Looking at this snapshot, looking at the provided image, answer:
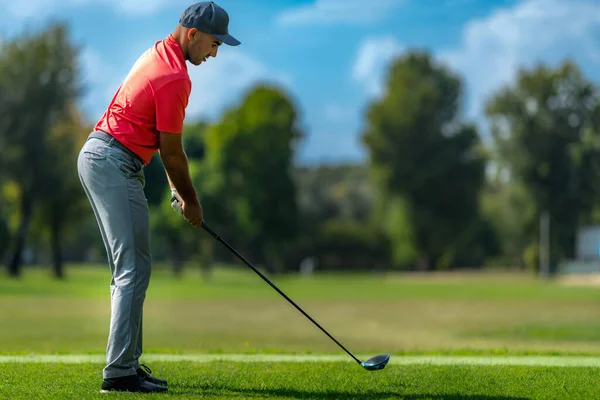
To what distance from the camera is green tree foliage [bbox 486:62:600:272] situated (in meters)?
Answer: 58.8

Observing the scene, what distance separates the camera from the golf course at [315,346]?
5773 mm

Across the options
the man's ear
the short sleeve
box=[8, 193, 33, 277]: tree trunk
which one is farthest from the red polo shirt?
box=[8, 193, 33, 277]: tree trunk

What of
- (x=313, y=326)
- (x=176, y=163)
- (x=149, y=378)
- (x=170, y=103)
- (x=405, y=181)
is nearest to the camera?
(x=170, y=103)

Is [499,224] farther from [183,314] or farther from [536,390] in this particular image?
[536,390]

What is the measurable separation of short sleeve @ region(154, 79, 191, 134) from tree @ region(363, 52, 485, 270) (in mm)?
58652

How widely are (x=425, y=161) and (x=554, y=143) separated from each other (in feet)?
31.1

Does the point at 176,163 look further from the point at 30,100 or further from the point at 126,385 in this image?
the point at 30,100

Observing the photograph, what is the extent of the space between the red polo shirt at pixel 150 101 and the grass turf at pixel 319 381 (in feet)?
5.20

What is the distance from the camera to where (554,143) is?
59000 mm

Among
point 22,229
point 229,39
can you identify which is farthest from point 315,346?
point 22,229

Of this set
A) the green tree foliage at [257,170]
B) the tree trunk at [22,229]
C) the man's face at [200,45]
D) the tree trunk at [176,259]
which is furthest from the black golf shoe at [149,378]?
the tree trunk at [176,259]

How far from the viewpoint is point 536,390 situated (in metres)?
5.69

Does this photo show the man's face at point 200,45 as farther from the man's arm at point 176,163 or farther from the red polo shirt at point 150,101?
the man's arm at point 176,163

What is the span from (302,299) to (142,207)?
26.1 metres
